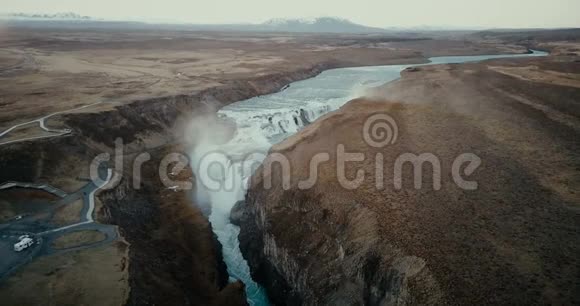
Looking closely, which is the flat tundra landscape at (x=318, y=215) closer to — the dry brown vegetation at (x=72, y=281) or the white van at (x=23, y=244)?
the dry brown vegetation at (x=72, y=281)

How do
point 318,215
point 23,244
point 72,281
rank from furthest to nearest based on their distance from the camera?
point 318,215 → point 23,244 → point 72,281

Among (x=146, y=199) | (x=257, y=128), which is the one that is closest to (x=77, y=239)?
(x=146, y=199)

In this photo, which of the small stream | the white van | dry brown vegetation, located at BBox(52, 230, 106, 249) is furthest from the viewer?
the small stream

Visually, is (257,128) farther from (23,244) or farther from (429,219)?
(429,219)

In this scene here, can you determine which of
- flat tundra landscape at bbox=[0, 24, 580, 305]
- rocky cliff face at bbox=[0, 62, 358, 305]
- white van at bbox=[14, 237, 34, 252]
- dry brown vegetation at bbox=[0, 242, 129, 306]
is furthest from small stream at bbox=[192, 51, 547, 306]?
white van at bbox=[14, 237, 34, 252]

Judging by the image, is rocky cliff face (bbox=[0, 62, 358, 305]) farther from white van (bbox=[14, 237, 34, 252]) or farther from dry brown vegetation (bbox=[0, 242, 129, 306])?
white van (bbox=[14, 237, 34, 252])

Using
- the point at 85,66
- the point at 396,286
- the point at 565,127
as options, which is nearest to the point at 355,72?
the point at 85,66
